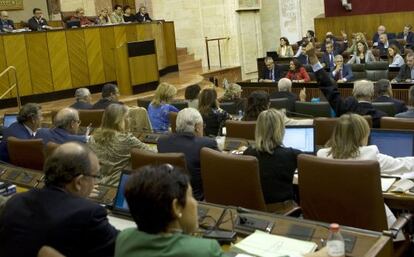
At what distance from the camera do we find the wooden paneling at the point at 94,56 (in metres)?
11.3

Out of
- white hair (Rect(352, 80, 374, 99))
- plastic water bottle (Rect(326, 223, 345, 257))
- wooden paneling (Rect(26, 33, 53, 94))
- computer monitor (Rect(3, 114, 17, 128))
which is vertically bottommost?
plastic water bottle (Rect(326, 223, 345, 257))

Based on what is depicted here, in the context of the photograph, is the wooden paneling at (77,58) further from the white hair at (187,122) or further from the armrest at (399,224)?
the armrest at (399,224)

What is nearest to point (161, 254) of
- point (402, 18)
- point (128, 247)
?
point (128, 247)

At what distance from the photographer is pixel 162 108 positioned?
6.71 meters

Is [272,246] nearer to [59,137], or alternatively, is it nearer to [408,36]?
[59,137]

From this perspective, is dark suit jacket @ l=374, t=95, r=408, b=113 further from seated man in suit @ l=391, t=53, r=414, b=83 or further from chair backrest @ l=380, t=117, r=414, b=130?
seated man in suit @ l=391, t=53, r=414, b=83

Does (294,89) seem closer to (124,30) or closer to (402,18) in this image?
(124,30)

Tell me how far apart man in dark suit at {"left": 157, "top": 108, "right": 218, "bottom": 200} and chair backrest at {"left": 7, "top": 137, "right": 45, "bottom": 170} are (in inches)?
47.8

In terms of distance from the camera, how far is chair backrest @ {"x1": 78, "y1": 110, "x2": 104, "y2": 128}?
655 centimetres

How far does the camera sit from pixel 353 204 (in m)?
3.07

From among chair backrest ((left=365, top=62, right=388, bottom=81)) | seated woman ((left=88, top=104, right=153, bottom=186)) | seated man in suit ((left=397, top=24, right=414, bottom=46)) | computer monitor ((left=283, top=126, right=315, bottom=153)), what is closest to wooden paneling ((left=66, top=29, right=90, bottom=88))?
chair backrest ((left=365, top=62, right=388, bottom=81))

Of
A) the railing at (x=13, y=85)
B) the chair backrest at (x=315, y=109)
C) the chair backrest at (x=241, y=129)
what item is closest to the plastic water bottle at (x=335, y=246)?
the chair backrest at (x=241, y=129)

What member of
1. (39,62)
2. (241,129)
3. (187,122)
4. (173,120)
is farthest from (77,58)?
(187,122)

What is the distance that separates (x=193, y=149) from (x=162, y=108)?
2717 mm
